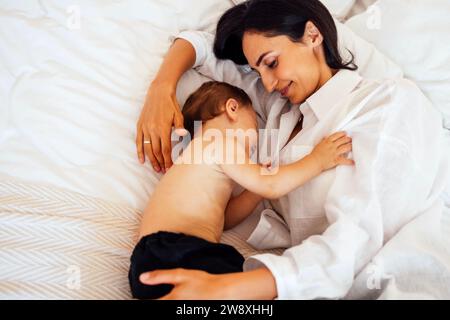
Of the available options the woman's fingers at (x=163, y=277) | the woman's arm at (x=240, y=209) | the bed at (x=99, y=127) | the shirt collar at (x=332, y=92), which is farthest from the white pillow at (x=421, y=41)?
the woman's fingers at (x=163, y=277)

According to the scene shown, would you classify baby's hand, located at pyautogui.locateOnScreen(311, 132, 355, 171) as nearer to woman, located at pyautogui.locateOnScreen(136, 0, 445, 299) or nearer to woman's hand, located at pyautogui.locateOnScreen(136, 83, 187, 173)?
woman, located at pyautogui.locateOnScreen(136, 0, 445, 299)

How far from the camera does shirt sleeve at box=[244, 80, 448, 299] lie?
0.86 m

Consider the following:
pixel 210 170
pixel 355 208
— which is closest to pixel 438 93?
pixel 355 208

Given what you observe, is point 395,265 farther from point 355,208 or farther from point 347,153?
point 347,153

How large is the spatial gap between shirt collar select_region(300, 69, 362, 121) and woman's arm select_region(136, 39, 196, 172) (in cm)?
37

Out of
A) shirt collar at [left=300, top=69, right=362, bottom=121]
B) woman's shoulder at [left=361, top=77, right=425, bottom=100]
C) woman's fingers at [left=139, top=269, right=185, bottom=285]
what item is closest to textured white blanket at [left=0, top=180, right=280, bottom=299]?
woman's fingers at [left=139, top=269, right=185, bottom=285]

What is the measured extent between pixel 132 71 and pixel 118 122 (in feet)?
0.64

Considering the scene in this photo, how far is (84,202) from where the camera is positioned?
109 centimetres

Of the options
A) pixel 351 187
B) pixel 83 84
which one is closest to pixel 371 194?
pixel 351 187

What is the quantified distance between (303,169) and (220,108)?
1.00ft

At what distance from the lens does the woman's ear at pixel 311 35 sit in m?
1.20

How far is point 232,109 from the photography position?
120cm

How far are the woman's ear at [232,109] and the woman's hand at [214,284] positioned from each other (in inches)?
18.2

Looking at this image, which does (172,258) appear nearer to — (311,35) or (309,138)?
(309,138)
